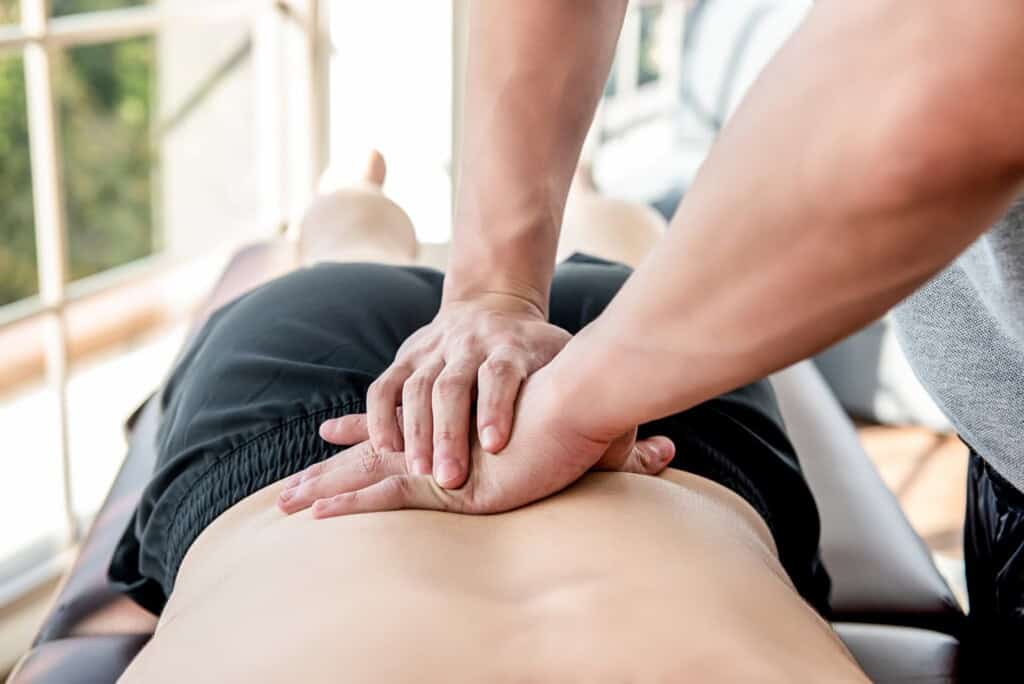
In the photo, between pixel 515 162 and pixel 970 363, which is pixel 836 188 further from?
pixel 515 162

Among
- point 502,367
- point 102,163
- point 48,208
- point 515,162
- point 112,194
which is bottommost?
point 112,194

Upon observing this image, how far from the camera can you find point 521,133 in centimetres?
116

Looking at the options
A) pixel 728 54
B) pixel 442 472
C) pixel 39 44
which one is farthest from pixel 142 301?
pixel 442 472

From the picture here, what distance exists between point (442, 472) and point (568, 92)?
48 cm

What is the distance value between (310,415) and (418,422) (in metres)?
0.13

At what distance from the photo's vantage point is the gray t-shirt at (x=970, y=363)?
96 cm

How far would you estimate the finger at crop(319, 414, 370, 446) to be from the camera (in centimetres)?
98

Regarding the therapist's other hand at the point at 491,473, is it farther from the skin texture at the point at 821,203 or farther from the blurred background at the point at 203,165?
the blurred background at the point at 203,165

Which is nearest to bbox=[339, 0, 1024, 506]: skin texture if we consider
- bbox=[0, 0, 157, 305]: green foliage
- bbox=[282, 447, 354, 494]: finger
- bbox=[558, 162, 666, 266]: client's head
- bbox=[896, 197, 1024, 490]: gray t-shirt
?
bbox=[282, 447, 354, 494]: finger

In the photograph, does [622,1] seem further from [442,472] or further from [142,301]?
[142,301]

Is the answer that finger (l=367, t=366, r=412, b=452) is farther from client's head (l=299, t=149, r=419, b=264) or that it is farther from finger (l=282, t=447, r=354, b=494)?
client's head (l=299, t=149, r=419, b=264)

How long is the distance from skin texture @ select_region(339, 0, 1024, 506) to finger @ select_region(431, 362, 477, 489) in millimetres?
112

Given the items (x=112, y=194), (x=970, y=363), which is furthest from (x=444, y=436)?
(x=112, y=194)

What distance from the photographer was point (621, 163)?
434 cm
